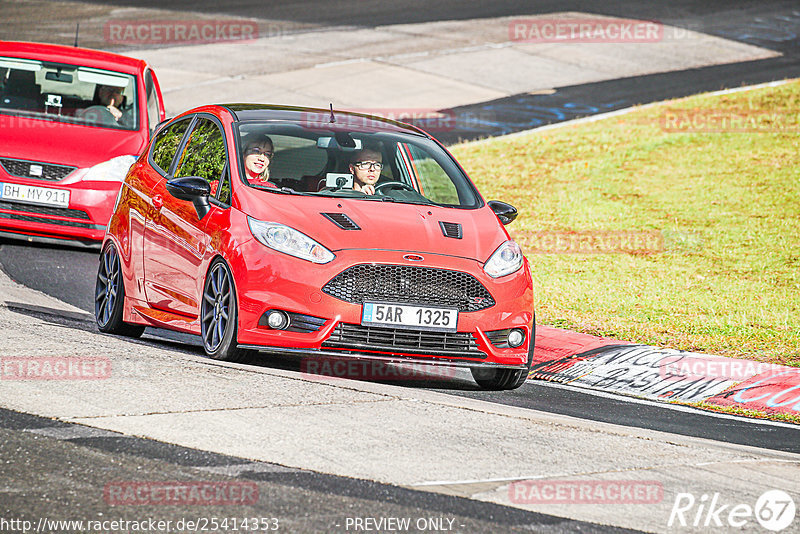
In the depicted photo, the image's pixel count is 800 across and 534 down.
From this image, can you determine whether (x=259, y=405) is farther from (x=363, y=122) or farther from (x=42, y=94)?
(x=42, y=94)

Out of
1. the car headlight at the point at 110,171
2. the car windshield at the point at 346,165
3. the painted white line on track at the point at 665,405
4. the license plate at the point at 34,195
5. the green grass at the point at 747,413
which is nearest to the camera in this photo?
the painted white line on track at the point at 665,405

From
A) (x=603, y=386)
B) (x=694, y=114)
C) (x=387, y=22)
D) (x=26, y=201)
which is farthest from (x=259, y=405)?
(x=387, y=22)

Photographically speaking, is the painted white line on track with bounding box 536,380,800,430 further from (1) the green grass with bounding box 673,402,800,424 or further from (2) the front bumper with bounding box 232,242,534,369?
(2) the front bumper with bounding box 232,242,534,369

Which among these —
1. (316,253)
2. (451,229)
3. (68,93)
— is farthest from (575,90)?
(316,253)

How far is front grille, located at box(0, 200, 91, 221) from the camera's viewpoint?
39.7 ft

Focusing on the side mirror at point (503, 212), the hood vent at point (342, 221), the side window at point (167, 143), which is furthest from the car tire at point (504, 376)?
the side window at point (167, 143)

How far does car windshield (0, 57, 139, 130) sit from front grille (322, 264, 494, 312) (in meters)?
6.34

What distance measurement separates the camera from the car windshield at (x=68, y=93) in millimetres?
13367

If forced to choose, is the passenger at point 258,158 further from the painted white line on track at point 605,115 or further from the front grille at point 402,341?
the painted white line on track at point 605,115

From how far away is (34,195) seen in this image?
39.7 feet

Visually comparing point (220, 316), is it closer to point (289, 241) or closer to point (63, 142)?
point (289, 241)

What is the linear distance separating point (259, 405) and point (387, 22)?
28.4 meters

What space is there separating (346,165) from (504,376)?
183 cm

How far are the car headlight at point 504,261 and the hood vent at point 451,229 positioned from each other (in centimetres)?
26
